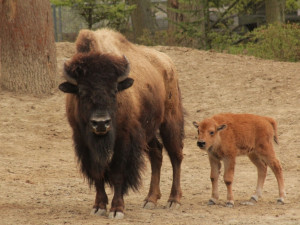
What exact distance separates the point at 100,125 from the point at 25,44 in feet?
25.4

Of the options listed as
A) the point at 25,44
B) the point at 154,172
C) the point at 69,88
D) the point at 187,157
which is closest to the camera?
the point at 69,88

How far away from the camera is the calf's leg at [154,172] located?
8508 mm

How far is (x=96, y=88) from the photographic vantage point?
7.21m

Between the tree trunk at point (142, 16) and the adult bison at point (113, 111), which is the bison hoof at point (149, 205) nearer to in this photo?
the adult bison at point (113, 111)

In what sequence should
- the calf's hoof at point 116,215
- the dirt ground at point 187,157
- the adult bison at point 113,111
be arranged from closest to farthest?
1. the adult bison at point 113,111
2. the calf's hoof at point 116,215
3. the dirt ground at point 187,157

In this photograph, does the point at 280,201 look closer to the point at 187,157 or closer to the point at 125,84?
the point at 125,84

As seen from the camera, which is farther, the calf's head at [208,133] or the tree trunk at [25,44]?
the tree trunk at [25,44]

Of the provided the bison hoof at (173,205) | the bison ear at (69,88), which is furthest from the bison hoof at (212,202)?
the bison ear at (69,88)

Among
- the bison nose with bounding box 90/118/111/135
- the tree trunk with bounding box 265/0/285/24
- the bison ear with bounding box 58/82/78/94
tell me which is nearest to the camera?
the bison nose with bounding box 90/118/111/135

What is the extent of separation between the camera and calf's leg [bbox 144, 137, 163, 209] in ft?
27.9

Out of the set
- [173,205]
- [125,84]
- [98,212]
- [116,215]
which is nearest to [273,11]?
[173,205]

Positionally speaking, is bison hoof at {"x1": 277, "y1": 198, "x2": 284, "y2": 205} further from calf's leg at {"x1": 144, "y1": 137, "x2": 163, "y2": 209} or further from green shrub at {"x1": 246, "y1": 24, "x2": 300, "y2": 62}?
green shrub at {"x1": 246, "y1": 24, "x2": 300, "y2": 62}

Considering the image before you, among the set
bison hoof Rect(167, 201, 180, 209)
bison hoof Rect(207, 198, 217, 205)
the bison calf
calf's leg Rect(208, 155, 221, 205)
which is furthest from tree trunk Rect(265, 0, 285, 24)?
bison hoof Rect(167, 201, 180, 209)

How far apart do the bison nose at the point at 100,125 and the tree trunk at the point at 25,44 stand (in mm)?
7666
